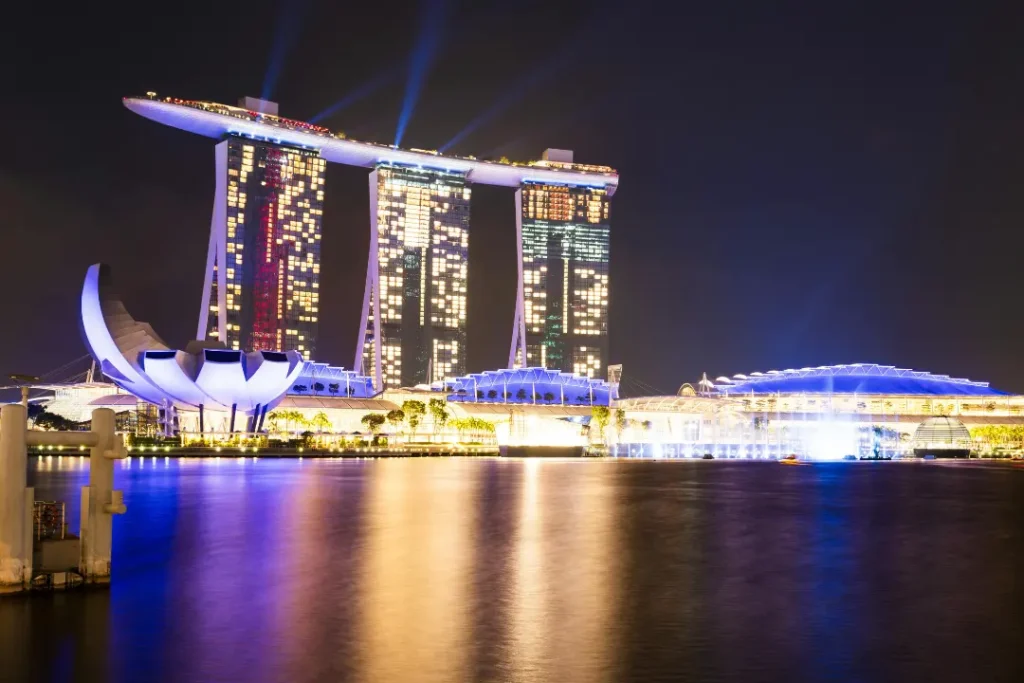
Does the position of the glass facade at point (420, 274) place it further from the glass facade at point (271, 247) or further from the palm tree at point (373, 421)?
the palm tree at point (373, 421)

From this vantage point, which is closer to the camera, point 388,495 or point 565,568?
point 565,568

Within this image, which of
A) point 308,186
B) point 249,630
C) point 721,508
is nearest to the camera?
point 249,630

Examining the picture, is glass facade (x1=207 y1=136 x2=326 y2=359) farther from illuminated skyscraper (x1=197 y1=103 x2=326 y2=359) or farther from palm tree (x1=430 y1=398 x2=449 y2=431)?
palm tree (x1=430 y1=398 x2=449 y2=431)

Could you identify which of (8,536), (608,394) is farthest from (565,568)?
(608,394)

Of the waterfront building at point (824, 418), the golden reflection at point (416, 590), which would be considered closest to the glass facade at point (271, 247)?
the waterfront building at point (824, 418)

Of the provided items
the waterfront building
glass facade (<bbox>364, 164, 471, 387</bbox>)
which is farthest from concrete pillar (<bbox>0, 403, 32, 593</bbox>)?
glass facade (<bbox>364, 164, 471, 387</bbox>)

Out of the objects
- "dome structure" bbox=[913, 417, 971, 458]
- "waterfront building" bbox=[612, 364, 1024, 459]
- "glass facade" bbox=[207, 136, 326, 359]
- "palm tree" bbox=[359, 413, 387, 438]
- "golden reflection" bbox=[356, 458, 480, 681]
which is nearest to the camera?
"golden reflection" bbox=[356, 458, 480, 681]

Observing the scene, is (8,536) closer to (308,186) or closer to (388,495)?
(388,495)
